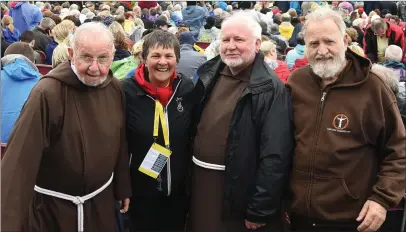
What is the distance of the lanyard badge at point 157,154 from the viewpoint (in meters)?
3.44

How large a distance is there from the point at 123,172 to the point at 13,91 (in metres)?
2.17

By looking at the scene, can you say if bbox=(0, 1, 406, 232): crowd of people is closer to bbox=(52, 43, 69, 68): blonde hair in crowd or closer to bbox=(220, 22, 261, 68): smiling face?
bbox=(220, 22, 261, 68): smiling face

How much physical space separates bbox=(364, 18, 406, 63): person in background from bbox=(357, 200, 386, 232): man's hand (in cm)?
748

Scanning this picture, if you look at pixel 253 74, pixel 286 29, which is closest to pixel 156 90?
pixel 253 74

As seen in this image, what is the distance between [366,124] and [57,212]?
1.98m

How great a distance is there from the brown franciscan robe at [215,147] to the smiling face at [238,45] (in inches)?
3.4

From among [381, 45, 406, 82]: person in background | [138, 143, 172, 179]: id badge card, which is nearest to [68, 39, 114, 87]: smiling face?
[138, 143, 172, 179]: id badge card

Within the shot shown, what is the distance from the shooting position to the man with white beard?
3.01 meters

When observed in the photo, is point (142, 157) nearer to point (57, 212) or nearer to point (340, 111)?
point (57, 212)

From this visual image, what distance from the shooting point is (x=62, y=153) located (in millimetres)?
2928

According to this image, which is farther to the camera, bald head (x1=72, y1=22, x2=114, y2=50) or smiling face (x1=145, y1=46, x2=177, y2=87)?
smiling face (x1=145, y1=46, x2=177, y2=87)

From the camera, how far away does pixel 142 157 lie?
11.5 feet

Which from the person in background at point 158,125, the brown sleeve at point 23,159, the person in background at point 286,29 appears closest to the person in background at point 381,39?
the person in background at point 286,29

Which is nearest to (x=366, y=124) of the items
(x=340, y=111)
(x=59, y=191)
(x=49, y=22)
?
(x=340, y=111)
